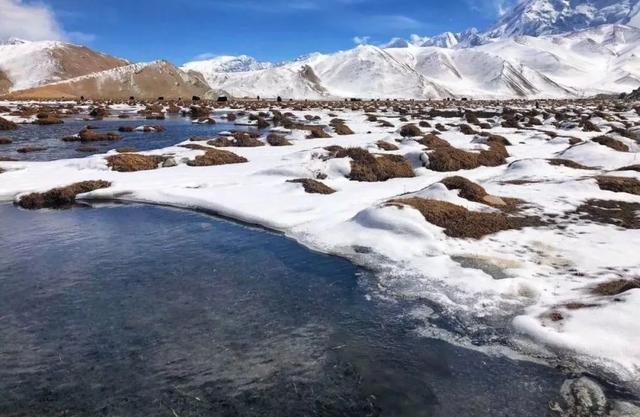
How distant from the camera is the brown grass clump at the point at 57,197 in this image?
1580 centimetres

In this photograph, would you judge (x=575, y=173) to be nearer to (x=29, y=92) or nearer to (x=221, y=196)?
(x=221, y=196)

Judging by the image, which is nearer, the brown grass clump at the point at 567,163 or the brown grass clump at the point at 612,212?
the brown grass clump at the point at 612,212

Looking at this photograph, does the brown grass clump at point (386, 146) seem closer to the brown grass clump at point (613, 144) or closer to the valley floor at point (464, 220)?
the valley floor at point (464, 220)

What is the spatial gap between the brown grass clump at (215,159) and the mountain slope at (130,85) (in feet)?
441

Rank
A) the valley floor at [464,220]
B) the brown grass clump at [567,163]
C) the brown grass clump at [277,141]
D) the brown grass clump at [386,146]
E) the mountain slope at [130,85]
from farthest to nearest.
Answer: the mountain slope at [130,85] < the brown grass clump at [277,141] < the brown grass clump at [386,146] < the brown grass clump at [567,163] < the valley floor at [464,220]

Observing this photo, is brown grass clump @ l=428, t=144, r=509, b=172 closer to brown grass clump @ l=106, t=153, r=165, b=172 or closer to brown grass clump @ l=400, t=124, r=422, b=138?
brown grass clump @ l=400, t=124, r=422, b=138

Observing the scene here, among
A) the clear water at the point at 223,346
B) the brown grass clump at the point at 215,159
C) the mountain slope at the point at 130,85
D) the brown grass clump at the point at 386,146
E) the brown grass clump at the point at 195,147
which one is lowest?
the clear water at the point at 223,346

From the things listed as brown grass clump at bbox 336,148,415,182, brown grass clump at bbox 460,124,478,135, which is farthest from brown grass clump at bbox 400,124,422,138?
brown grass clump at bbox 336,148,415,182

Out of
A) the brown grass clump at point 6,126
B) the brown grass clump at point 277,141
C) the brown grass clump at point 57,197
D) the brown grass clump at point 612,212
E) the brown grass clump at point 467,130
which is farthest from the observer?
the brown grass clump at point 6,126

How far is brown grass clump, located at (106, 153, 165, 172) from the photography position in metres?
21.2

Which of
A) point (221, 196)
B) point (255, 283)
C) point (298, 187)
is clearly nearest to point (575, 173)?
point (298, 187)

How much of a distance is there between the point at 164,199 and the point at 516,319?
11.6 m

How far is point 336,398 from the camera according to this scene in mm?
6117

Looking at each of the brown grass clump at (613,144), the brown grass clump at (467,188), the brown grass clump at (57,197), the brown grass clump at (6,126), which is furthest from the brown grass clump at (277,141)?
the brown grass clump at (6,126)
